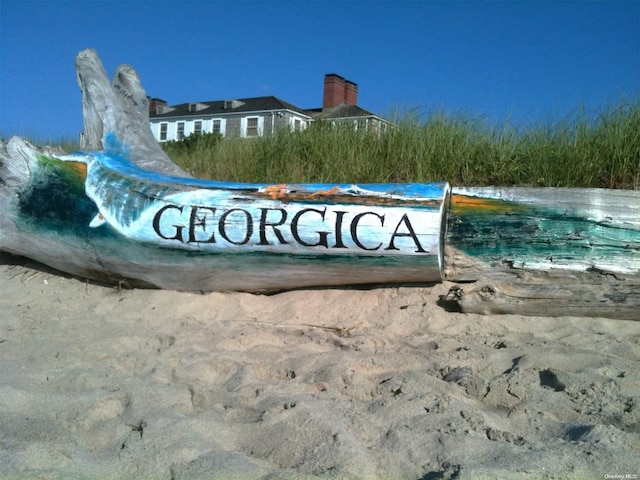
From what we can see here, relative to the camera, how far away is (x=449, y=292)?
3.43 metres

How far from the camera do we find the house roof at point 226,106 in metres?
33.1

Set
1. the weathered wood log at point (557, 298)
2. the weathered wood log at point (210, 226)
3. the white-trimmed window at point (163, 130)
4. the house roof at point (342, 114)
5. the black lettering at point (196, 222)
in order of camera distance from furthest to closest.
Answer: the white-trimmed window at point (163, 130)
the house roof at point (342, 114)
the black lettering at point (196, 222)
the weathered wood log at point (210, 226)
the weathered wood log at point (557, 298)

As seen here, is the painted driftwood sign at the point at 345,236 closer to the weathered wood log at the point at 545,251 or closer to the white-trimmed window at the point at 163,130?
the weathered wood log at the point at 545,251

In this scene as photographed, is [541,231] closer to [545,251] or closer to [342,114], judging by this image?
[545,251]

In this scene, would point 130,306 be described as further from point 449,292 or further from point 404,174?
point 404,174

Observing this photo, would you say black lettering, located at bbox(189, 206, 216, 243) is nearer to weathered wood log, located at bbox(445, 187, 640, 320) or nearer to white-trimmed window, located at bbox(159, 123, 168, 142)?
weathered wood log, located at bbox(445, 187, 640, 320)

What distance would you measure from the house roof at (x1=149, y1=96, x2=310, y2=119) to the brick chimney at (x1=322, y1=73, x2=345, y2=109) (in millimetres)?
2139

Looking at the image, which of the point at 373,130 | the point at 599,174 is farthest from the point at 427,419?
the point at 373,130

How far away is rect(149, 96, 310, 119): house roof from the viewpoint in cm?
3311

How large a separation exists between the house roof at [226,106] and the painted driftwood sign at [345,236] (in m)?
28.4

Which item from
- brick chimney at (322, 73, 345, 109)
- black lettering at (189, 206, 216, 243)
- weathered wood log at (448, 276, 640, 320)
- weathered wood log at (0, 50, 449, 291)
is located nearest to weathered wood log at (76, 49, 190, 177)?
weathered wood log at (0, 50, 449, 291)

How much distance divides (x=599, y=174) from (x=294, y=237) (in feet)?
7.07

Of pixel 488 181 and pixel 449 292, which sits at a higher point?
pixel 488 181

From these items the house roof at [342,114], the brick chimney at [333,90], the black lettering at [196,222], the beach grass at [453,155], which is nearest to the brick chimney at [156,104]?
the brick chimney at [333,90]
